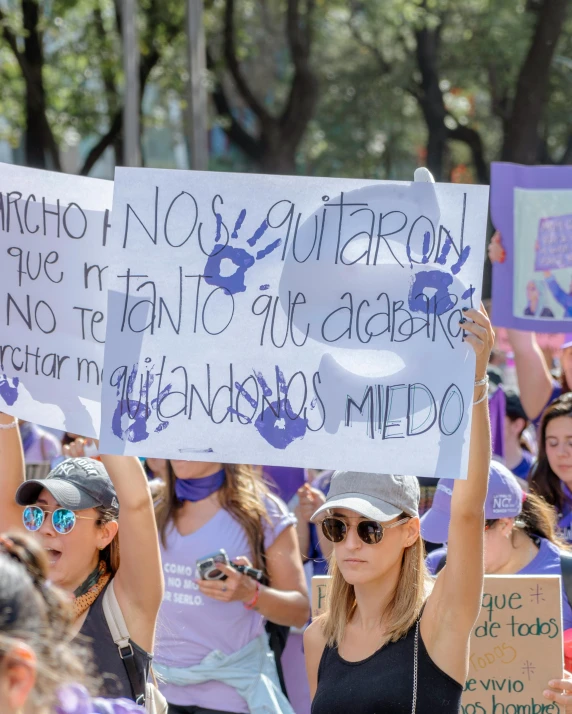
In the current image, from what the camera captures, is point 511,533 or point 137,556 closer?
point 137,556

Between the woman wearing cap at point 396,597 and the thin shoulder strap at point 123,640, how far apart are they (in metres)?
0.43

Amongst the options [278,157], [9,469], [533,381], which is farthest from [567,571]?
[278,157]

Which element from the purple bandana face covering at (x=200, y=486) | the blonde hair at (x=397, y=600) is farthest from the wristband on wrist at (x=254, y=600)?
the blonde hair at (x=397, y=600)

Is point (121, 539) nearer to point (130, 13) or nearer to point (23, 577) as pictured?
point (23, 577)

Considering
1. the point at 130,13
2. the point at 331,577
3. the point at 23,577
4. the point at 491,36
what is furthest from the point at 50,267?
the point at 491,36

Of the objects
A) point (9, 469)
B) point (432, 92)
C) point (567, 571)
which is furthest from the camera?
point (432, 92)

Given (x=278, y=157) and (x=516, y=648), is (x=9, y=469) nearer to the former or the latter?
(x=516, y=648)

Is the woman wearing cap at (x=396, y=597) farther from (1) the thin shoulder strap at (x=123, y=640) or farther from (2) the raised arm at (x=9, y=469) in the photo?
(2) the raised arm at (x=9, y=469)

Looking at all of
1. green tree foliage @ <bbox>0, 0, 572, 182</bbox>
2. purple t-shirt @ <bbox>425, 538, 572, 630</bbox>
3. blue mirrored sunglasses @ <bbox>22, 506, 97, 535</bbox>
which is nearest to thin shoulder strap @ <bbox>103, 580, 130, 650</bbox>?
blue mirrored sunglasses @ <bbox>22, 506, 97, 535</bbox>

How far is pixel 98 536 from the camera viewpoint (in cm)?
297

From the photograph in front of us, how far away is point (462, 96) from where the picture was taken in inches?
983

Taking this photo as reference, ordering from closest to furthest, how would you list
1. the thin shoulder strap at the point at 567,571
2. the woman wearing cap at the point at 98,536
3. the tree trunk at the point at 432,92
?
the woman wearing cap at the point at 98,536
the thin shoulder strap at the point at 567,571
the tree trunk at the point at 432,92

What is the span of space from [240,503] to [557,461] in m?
1.28

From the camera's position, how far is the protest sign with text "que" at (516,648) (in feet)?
9.84
